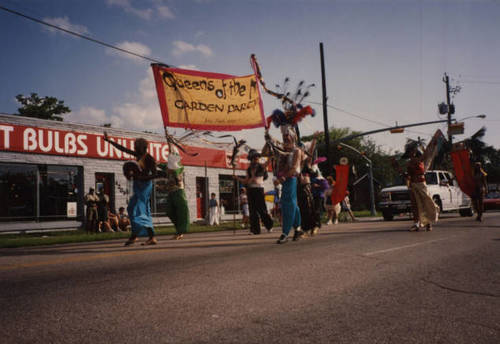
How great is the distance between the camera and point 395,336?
2.49 m

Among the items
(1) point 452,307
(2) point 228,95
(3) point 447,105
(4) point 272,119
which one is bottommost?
(1) point 452,307

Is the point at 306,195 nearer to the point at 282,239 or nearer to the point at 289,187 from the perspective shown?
the point at 289,187

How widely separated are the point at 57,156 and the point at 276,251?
559 inches

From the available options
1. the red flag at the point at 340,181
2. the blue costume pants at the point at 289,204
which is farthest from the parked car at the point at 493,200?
the blue costume pants at the point at 289,204

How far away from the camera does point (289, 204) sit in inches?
326

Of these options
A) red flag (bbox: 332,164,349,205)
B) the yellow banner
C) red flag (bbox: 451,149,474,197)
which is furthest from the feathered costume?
red flag (bbox: 451,149,474,197)

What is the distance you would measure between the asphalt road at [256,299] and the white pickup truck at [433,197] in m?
13.5

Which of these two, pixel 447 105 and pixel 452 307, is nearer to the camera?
pixel 452 307

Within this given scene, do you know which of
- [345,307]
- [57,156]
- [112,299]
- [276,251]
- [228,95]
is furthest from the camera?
[57,156]

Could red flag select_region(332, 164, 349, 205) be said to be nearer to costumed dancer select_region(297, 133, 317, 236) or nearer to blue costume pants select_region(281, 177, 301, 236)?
costumed dancer select_region(297, 133, 317, 236)

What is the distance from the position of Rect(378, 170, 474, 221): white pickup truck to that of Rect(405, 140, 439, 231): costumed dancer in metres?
8.44

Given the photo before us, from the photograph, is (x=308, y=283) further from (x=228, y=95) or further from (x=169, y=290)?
(x=228, y=95)

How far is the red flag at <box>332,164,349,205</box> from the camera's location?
47.8ft

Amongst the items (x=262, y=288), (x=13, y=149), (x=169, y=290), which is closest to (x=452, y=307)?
(x=262, y=288)
